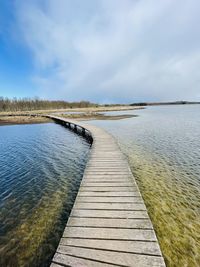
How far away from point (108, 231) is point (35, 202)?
3.94 metres

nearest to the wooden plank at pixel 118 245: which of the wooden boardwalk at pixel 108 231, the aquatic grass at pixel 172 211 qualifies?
the wooden boardwalk at pixel 108 231

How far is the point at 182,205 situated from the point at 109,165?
3382mm

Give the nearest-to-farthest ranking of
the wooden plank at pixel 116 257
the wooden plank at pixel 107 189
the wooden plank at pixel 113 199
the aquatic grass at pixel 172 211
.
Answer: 1. the wooden plank at pixel 116 257
2. the aquatic grass at pixel 172 211
3. the wooden plank at pixel 113 199
4. the wooden plank at pixel 107 189

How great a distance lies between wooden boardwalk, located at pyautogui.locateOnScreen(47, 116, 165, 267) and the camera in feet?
10.5

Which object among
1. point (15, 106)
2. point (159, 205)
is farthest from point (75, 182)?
point (15, 106)

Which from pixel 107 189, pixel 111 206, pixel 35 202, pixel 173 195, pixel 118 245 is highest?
pixel 118 245

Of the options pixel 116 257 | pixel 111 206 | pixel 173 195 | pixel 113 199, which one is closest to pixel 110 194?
pixel 113 199

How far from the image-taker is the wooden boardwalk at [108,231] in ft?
10.5

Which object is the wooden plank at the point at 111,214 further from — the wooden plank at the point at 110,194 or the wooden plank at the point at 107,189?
the wooden plank at the point at 107,189

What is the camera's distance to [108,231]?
3.91m

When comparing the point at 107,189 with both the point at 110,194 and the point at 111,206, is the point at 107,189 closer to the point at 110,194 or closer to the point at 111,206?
the point at 110,194

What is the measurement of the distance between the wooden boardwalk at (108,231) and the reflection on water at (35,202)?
45.0 inches

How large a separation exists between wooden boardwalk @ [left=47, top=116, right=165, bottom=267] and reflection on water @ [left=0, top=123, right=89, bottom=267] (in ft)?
3.75

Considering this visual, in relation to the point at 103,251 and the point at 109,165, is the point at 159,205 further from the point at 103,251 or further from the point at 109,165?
the point at 103,251
